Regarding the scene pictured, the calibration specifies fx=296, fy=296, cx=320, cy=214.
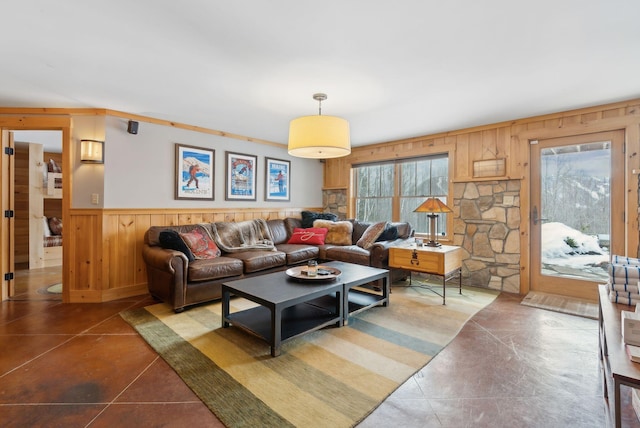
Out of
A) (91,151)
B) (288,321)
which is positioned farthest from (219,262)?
(91,151)

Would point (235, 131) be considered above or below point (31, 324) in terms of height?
above

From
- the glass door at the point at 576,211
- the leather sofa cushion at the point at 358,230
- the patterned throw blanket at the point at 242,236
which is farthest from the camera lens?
the leather sofa cushion at the point at 358,230

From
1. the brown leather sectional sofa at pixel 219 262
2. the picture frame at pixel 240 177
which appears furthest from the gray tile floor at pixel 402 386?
the picture frame at pixel 240 177

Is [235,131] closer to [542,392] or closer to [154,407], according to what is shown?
[154,407]

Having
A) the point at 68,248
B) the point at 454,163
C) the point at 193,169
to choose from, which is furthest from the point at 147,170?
the point at 454,163

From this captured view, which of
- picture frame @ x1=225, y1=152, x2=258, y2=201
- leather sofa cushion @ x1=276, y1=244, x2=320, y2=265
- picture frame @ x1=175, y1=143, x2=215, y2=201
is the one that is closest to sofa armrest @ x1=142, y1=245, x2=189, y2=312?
picture frame @ x1=175, y1=143, x2=215, y2=201

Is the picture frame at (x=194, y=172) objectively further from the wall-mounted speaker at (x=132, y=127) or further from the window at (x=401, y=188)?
the window at (x=401, y=188)

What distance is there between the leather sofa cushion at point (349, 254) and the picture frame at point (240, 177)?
65.6 inches

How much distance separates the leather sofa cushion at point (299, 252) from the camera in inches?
161

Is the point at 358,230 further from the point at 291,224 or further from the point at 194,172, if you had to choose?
the point at 194,172

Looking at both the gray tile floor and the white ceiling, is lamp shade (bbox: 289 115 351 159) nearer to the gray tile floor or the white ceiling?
the white ceiling

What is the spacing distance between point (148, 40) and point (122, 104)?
161 centimetres

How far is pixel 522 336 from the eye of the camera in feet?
8.34

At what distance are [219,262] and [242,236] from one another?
91 centimetres
